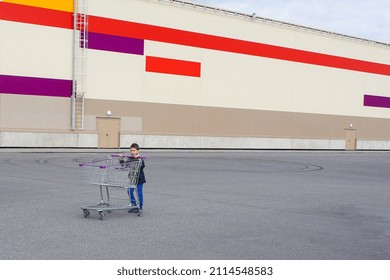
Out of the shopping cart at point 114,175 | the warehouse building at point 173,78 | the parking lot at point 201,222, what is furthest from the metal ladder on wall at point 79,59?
the shopping cart at point 114,175

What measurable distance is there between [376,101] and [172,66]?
72.9ft

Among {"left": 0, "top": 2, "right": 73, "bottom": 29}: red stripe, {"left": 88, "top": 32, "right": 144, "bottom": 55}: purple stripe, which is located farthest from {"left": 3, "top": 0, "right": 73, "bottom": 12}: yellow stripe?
{"left": 88, "top": 32, "right": 144, "bottom": 55}: purple stripe

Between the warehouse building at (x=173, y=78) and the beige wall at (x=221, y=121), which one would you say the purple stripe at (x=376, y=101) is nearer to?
the warehouse building at (x=173, y=78)

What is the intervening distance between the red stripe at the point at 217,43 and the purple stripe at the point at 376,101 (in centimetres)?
231

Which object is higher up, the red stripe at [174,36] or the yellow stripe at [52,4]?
the yellow stripe at [52,4]

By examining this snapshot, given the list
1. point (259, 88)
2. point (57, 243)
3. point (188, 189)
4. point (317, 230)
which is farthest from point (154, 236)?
point (259, 88)

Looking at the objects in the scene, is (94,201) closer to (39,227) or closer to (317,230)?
(39,227)

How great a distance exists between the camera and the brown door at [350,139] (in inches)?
1727

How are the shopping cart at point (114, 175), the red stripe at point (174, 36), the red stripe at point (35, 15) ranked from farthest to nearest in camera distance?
the red stripe at point (174, 36)
the red stripe at point (35, 15)
the shopping cart at point (114, 175)

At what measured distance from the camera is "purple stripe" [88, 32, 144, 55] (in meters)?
30.0

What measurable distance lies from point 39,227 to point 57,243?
1.17 meters

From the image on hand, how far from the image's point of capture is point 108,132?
3130 centimetres

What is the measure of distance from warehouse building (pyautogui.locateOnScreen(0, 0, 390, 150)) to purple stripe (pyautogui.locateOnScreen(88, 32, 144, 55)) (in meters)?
0.06

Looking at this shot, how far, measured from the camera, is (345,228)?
8133mm
